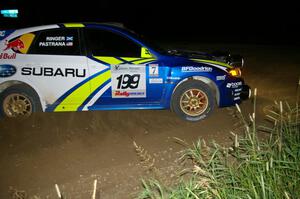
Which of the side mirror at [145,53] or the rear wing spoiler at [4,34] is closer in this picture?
the side mirror at [145,53]

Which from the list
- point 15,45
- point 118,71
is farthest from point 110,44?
point 15,45

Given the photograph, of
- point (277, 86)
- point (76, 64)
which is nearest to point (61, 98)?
point (76, 64)

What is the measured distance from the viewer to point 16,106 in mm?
6059

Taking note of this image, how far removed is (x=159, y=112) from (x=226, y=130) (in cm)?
147

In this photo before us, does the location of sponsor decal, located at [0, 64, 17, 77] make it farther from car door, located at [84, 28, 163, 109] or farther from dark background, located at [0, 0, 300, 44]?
dark background, located at [0, 0, 300, 44]

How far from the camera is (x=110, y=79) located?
5.89 m

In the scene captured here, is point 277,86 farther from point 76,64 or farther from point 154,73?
point 76,64

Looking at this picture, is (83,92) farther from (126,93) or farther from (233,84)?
(233,84)

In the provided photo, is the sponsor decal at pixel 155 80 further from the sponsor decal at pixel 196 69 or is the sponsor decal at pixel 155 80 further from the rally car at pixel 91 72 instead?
the sponsor decal at pixel 196 69

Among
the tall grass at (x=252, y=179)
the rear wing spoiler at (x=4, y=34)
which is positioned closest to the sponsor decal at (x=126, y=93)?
the rear wing spoiler at (x=4, y=34)

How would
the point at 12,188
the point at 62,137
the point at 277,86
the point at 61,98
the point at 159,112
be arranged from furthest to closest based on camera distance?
1. the point at 277,86
2. the point at 159,112
3. the point at 61,98
4. the point at 62,137
5. the point at 12,188

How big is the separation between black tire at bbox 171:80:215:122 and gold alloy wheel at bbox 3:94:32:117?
250cm

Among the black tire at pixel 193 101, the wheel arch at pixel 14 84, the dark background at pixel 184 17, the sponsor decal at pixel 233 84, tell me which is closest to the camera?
the wheel arch at pixel 14 84

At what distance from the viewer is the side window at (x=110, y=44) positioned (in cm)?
591
